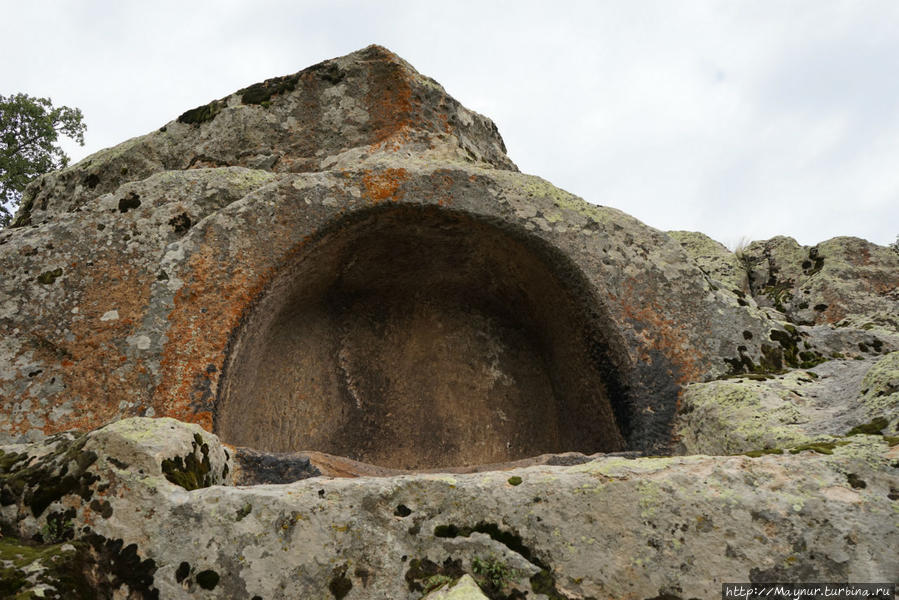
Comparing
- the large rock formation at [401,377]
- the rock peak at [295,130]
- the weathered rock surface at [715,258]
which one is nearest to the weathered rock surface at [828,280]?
the large rock formation at [401,377]

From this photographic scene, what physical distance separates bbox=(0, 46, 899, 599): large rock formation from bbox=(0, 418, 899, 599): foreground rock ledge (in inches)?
0.4

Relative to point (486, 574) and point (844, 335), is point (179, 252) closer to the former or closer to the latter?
point (486, 574)

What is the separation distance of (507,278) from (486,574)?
4.00 meters

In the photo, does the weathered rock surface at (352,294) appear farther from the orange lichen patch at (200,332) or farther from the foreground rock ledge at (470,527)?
the foreground rock ledge at (470,527)

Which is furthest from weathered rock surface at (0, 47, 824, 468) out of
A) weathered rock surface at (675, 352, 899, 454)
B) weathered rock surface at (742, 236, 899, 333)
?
weathered rock surface at (742, 236, 899, 333)

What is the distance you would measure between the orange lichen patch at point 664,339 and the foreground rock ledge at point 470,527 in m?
2.28

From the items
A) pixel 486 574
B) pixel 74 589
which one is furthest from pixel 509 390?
pixel 74 589

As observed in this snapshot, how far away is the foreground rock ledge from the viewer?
8.31 feet

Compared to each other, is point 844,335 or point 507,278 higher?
point 507,278

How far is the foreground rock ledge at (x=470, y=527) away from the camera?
8.31ft

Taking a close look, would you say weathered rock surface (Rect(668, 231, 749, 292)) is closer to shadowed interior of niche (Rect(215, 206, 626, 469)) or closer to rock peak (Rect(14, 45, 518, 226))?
shadowed interior of niche (Rect(215, 206, 626, 469))

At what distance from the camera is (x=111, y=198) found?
5.25m

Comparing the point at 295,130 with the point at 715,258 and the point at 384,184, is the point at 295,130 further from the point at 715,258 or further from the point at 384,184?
the point at 715,258

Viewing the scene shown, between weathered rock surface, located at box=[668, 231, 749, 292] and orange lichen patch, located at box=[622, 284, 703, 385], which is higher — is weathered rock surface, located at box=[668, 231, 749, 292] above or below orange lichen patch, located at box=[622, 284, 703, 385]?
above
